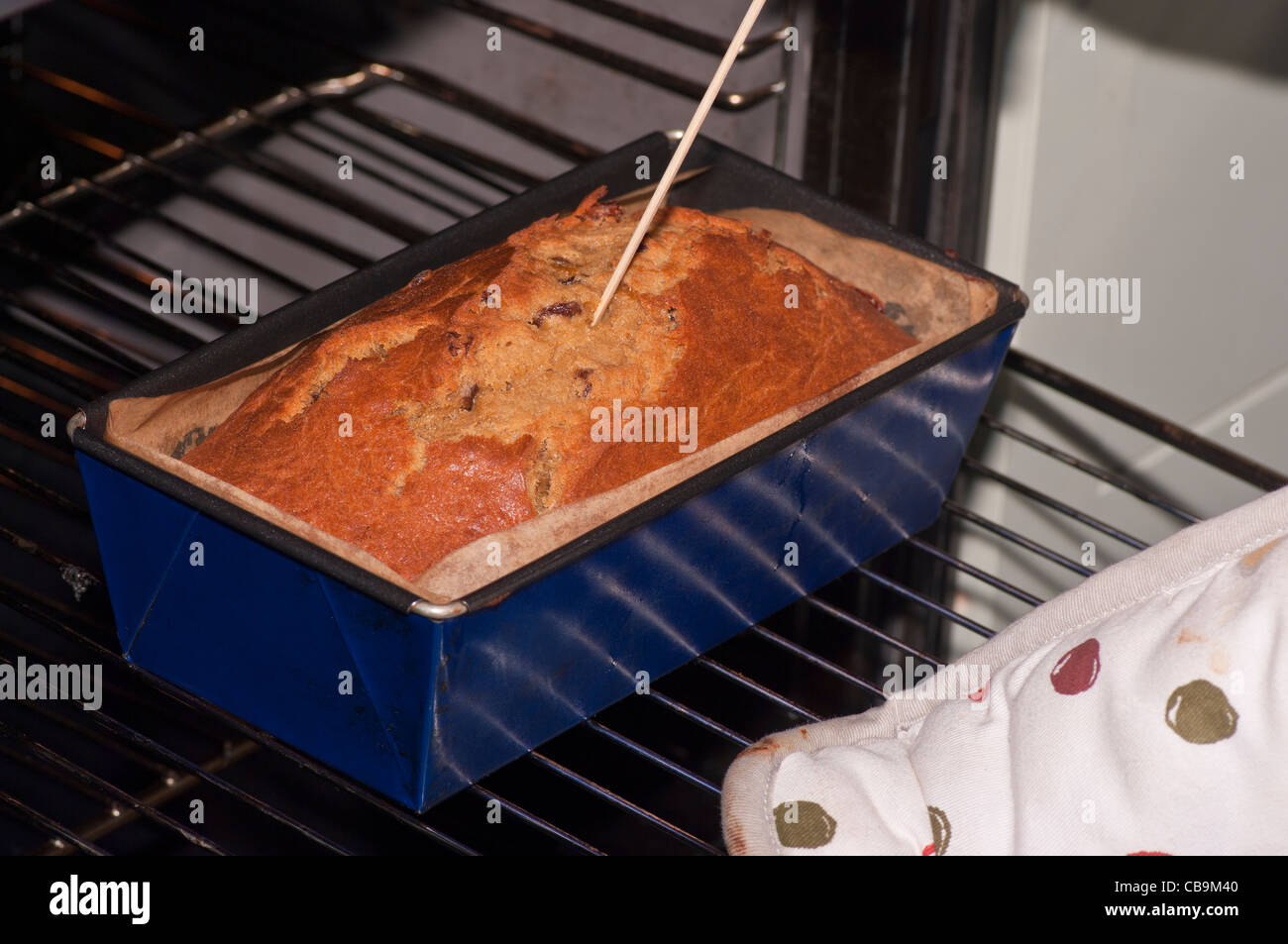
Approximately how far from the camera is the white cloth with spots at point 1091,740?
91 centimetres

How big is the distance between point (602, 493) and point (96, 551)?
0.63m

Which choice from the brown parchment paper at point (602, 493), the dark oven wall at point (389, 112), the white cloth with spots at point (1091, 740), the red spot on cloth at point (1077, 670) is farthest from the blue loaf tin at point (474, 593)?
the dark oven wall at point (389, 112)

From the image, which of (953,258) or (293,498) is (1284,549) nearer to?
(953,258)

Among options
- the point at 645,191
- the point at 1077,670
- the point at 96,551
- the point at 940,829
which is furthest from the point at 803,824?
the point at 96,551

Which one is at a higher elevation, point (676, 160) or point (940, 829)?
point (676, 160)

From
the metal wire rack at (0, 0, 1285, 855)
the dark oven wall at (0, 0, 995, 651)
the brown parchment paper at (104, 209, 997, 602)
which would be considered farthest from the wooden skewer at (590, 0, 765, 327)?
the dark oven wall at (0, 0, 995, 651)

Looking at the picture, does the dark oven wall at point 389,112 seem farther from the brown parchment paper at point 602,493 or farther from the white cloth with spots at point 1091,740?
the white cloth with spots at point 1091,740

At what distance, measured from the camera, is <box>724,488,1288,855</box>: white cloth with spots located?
0.91 meters

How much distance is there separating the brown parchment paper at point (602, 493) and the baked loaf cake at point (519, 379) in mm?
28

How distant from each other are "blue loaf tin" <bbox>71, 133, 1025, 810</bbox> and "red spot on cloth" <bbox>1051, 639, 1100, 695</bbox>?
25cm

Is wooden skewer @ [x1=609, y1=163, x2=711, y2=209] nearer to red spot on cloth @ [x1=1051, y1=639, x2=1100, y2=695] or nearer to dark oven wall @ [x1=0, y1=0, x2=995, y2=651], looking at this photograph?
dark oven wall @ [x1=0, y1=0, x2=995, y2=651]

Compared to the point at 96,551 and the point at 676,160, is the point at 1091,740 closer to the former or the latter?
the point at 676,160

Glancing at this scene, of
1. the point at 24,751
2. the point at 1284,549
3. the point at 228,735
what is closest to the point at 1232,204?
the point at 1284,549

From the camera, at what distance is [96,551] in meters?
1.49
